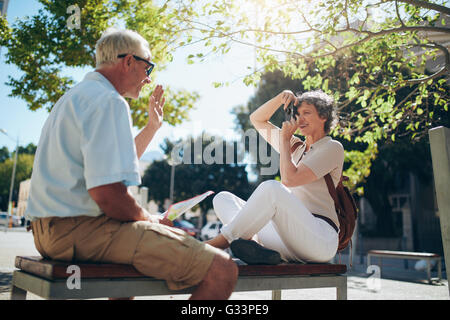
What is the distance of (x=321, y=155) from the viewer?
9.29 ft

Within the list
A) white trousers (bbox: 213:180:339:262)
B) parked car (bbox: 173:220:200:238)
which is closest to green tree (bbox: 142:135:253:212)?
parked car (bbox: 173:220:200:238)

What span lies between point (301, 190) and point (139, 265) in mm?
1465

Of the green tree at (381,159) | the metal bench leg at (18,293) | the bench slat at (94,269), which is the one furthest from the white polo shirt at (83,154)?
the green tree at (381,159)

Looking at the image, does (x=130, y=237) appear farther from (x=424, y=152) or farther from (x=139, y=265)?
(x=424, y=152)

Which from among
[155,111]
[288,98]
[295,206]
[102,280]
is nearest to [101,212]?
[102,280]

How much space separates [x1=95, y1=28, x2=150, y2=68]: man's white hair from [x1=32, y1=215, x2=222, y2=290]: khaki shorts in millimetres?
878

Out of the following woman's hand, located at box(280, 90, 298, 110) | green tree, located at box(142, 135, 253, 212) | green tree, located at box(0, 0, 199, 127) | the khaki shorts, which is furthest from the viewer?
green tree, located at box(142, 135, 253, 212)

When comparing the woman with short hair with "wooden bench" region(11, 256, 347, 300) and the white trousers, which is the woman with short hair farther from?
"wooden bench" region(11, 256, 347, 300)

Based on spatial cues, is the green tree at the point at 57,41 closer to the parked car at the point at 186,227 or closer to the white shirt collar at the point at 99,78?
the white shirt collar at the point at 99,78

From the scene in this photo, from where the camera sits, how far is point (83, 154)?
1.81 metres

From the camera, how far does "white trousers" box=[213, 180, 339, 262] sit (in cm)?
245

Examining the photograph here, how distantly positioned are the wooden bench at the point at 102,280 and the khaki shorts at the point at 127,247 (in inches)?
2.3

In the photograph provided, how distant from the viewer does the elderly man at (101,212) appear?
180 centimetres

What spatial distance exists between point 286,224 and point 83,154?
135cm
